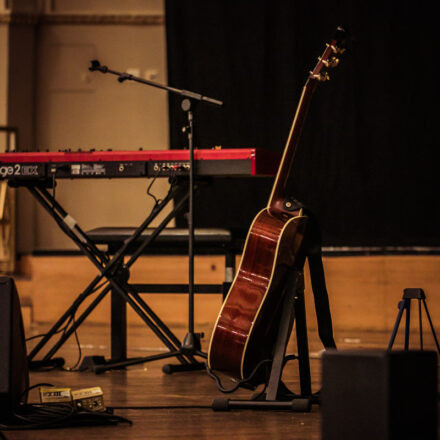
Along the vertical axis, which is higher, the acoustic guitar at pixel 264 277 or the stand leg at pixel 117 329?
the acoustic guitar at pixel 264 277

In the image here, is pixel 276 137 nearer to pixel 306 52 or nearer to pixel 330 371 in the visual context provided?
pixel 306 52

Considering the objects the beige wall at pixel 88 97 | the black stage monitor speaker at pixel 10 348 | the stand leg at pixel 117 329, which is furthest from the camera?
the beige wall at pixel 88 97

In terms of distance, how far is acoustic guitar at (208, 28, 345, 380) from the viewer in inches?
91.0

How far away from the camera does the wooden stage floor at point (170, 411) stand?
2027 millimetres

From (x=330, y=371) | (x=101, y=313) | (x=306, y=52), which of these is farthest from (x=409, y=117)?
(x=330, y=371)

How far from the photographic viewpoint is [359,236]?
5.10m

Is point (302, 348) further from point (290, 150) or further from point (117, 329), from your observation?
point (117, 329)

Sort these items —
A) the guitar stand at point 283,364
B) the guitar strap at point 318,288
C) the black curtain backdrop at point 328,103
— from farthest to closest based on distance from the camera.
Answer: the black curtain backdrop at point 328,103, the guitar strap at point 318,288, the guitar stand at point 283,364

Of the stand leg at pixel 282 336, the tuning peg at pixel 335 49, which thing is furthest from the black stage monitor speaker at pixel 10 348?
the tuning peg at pixel 335 49

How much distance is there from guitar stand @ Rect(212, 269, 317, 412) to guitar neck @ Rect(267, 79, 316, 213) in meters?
0.22

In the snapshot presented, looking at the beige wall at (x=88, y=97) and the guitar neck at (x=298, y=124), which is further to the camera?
the beige wall at (x=88, y=97)

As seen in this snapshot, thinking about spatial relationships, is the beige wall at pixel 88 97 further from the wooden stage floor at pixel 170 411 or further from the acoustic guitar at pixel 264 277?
the acoustic guitar at pixel 264 277

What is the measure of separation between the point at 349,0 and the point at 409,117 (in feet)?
2.84

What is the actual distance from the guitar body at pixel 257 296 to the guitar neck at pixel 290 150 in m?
0.03
